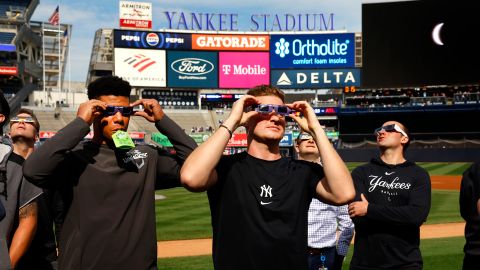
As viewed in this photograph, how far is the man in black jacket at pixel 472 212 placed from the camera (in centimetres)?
442

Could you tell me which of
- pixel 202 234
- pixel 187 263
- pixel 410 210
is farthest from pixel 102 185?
pixel 202 234

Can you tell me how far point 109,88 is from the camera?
3.59m

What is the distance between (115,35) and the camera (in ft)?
175

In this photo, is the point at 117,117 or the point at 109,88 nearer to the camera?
the point at 117,117

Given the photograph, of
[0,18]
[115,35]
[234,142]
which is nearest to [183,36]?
[115,35]

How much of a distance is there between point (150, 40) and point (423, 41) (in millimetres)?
26548

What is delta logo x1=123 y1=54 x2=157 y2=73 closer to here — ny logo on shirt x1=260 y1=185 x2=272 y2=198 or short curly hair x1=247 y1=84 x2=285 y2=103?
short curly hair x1=247 y1=84 x2=285 y2=103

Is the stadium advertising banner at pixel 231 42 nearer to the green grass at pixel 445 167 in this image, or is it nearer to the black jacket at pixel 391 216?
the green grass at pixel 445 167

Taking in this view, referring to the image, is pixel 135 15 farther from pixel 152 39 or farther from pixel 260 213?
pixel 260 213

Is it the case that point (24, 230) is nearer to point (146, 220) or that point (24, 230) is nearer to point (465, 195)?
point (146, 220)

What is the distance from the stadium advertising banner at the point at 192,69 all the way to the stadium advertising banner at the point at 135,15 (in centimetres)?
667

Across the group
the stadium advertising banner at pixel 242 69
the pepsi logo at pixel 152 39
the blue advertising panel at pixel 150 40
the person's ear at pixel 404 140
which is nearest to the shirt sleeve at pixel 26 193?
the person's ear at pixel 404 140

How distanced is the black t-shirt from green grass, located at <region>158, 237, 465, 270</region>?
5975 millimetres

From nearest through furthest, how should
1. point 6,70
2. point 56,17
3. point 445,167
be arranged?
point 445,167, point 6,70, point 56,17
